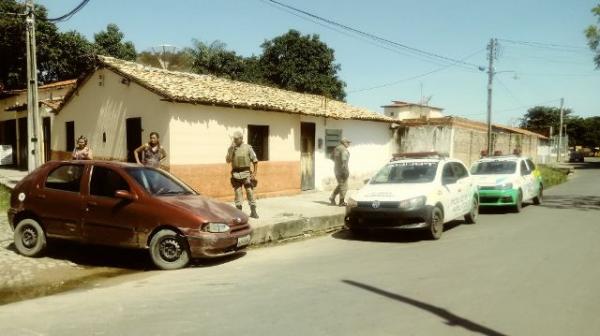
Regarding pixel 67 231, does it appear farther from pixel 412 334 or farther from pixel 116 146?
Result: pixel 116 146

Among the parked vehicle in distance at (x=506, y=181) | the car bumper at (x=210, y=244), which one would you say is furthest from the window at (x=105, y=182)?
the parked vehicle in distance at (x=506, y=181)

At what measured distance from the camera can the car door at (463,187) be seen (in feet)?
35.3

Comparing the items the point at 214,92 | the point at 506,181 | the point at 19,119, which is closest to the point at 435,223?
the point at 506,181

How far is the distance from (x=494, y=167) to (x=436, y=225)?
6.10 metres

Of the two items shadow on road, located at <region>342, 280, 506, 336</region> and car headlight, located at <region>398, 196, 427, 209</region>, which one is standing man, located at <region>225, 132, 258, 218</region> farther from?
shadow on road, located at <region>342, 280, 506, 336</region>

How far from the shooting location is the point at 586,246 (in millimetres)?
8398

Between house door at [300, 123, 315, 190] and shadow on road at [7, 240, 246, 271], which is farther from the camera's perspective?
house door at [300, 123, 315, 190]

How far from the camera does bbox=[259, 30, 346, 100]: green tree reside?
40250mm

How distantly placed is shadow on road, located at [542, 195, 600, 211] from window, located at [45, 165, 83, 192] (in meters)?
13.3

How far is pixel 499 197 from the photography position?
13320 millimetres

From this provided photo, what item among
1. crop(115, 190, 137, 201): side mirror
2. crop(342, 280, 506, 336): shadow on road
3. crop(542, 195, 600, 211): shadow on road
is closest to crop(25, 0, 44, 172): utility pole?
crop(115, 190, 137, 201): side mirror

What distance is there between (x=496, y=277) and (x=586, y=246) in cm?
325

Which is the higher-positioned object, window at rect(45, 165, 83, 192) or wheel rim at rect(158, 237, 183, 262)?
window at rect(45, 165, 83, 192)

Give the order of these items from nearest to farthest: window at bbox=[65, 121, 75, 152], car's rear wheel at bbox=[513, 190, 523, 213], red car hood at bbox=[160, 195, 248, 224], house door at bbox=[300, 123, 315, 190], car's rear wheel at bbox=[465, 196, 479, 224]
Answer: red car hood at bbox=[160, 195, 248, 224], car's rear wheel at bbox=[465, 196, 479, 224], car's rear wheel at bbox=[513, 190, 523, 213], window at bbox=[65, 121, 75, 152], house door at bbox=[300, 123, 315, 190]
